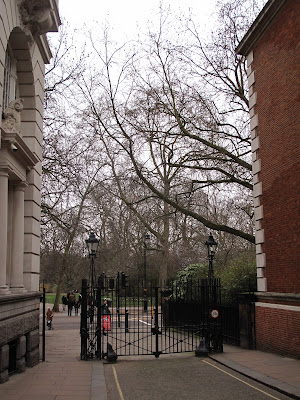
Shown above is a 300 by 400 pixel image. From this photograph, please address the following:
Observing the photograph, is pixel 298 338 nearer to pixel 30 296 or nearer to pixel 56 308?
pixel 30 296

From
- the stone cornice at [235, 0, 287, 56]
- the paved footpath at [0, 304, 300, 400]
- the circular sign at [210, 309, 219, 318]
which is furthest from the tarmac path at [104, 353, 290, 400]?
the stone cornice at [235, 0, 287, 56]

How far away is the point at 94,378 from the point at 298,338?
573 centimetres

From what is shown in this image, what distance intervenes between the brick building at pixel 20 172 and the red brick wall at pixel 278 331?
281 inches

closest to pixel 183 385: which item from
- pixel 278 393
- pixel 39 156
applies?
pixel 278 393

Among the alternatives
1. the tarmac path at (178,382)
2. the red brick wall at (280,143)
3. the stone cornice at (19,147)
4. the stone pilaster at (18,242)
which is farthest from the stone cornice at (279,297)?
the stone cornice at (19,147)

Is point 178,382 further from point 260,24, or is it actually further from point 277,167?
point 260,24

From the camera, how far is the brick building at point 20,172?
33.5 feet

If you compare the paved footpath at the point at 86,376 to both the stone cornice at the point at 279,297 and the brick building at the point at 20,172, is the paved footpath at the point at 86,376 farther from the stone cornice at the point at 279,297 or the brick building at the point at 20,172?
the stone cornice at the point at 279,297

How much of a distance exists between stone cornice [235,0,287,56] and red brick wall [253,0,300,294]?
186mm

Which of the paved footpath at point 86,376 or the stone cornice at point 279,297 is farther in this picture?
the stone cornice at point 279,297

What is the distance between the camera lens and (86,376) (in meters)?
11.2

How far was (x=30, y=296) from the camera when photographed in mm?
11969

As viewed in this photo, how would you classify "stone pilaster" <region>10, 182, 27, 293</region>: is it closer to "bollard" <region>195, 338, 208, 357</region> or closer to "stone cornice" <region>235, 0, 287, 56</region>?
"bollard" <region>195, 338, 208, 357</region>

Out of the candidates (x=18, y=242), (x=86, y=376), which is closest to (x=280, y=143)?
(x=18, y=242)
